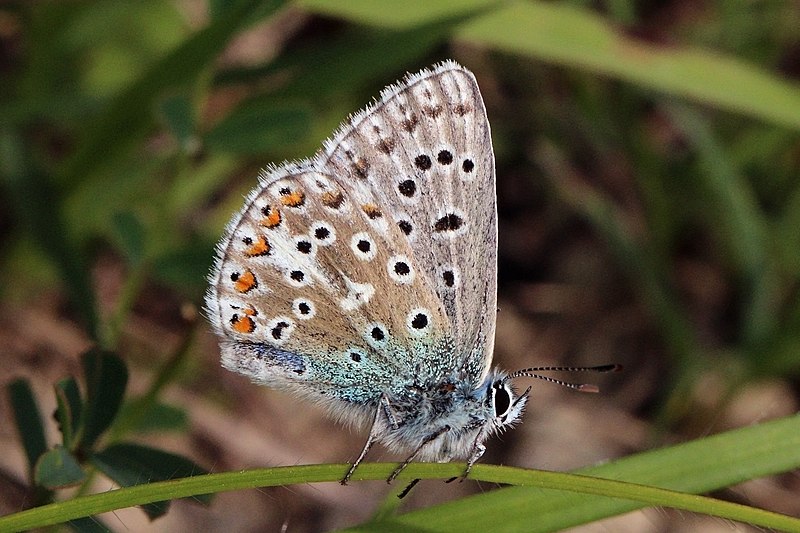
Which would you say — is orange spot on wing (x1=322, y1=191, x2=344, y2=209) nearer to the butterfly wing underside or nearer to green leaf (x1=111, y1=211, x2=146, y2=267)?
the butterfly wing underside

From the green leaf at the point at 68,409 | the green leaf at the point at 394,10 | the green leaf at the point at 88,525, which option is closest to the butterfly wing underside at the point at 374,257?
the green leaf at the point at 68,409

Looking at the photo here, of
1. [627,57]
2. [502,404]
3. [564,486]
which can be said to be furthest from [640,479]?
[627,57]

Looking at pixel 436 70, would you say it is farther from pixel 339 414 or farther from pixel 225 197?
pixel 225 197

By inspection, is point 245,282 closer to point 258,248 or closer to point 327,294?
point 258,248

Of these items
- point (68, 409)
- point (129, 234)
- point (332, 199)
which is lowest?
point (68, 409)

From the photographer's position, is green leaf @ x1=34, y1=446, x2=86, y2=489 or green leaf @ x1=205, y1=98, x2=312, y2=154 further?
green leaf @ x1=205, y1=98, x2=312, y2=154

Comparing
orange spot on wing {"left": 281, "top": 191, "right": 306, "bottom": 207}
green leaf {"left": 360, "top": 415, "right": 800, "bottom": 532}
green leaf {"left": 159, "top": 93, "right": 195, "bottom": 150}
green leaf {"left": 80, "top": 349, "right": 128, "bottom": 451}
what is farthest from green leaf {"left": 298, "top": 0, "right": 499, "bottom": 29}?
green leaf {"left": 360, "top": 415, "right": 800, "bottom": 532}
